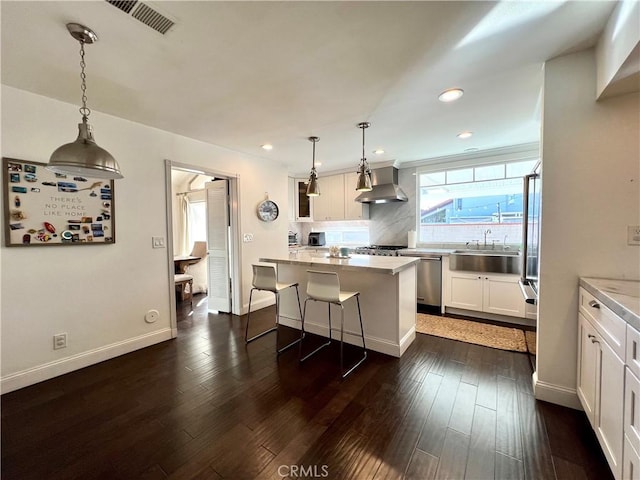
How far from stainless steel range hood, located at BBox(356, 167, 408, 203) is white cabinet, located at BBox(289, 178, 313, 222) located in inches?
50.7

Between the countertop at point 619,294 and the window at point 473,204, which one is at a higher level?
the window at point 473,204

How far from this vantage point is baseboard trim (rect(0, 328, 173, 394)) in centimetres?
213

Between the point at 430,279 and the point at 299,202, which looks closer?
the point at 430,279

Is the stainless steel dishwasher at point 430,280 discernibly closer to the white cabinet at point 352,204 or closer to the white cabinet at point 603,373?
the white cabinet at point 352,204

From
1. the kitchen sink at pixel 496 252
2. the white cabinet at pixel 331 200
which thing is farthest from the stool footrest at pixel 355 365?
the white cabinet at pixel 331 200

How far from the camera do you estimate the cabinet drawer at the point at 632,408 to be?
1.04 meters

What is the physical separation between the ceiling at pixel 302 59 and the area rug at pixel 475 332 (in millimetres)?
2421

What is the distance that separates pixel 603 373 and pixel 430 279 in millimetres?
2616

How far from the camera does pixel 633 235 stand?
5.50 ft

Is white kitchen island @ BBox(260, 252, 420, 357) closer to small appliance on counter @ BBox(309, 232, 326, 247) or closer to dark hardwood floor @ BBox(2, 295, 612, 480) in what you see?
dark hardwood floor @ BBox(2, 295, 612, 480)

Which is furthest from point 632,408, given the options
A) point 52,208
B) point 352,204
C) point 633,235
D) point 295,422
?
point 352,204

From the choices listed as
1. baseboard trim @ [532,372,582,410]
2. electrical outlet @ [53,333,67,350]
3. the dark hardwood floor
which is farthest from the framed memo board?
baseboard trim @ [532,372,582,410]

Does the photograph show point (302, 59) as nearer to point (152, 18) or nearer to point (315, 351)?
point (152, 18)

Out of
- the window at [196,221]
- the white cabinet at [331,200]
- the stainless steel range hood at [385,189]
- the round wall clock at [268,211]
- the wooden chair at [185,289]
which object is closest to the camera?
the round wall clock at [268,211]
